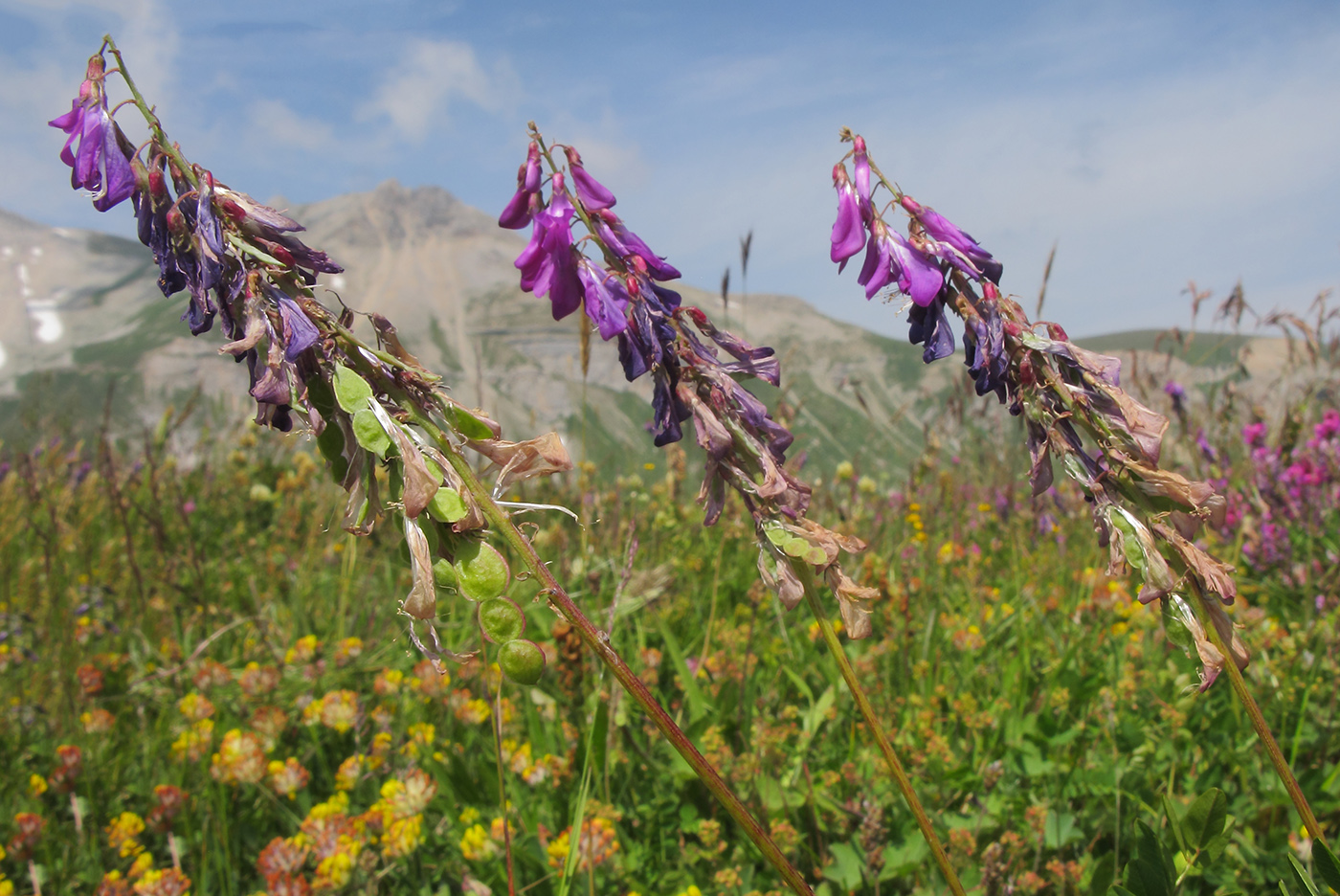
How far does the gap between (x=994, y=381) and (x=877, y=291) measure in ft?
0.76

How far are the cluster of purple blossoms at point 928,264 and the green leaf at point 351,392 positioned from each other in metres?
0.80

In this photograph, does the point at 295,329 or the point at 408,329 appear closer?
the point at 295,329

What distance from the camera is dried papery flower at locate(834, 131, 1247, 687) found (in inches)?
43.5

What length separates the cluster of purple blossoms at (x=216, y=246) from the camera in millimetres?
855

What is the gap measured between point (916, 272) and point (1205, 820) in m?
1.13

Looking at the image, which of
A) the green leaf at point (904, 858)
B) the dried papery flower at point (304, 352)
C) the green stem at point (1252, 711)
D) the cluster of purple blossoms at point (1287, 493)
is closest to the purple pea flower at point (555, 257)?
the dried papery flower at point (304, 352)

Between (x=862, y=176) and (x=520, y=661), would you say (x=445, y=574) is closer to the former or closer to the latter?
(x=520, y=661)

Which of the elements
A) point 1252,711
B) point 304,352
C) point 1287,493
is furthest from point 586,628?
point 1287,493

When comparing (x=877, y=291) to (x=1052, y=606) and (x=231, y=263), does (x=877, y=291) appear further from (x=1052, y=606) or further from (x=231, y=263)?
(x=1052, y=606)

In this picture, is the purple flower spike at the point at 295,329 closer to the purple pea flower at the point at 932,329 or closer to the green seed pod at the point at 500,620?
the green seed pod at the point at 500,620

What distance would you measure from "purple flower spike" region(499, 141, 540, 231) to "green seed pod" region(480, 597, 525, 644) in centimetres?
67

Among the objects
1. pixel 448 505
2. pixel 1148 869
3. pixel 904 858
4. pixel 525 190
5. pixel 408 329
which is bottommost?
pixel 904 858

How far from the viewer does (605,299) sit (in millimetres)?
1184

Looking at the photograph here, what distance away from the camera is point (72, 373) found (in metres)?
113
